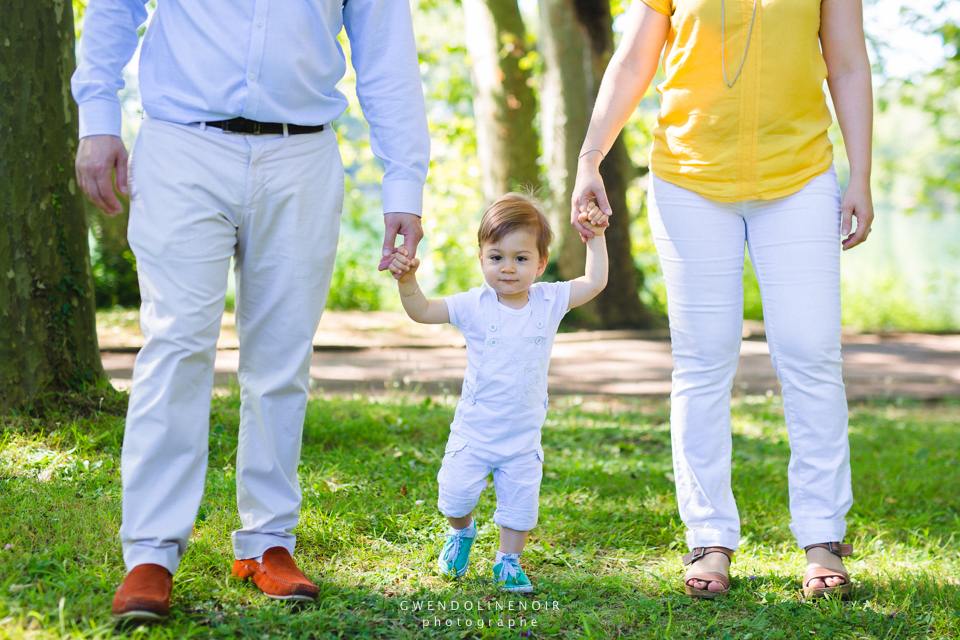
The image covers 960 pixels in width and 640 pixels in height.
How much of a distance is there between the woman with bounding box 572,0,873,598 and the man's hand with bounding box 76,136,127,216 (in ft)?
4.31

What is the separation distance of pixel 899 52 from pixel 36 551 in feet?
38.5

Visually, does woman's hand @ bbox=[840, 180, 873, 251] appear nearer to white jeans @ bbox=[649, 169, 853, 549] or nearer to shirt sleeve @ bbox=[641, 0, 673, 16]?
white jeans @ bbox=[649, 169, 853, 549]

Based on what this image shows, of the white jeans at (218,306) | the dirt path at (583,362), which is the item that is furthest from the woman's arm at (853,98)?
the dirt path at (583,362)

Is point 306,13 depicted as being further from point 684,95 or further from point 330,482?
point 330,482

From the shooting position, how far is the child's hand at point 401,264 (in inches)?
90.4

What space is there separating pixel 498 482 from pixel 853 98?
1.60 m

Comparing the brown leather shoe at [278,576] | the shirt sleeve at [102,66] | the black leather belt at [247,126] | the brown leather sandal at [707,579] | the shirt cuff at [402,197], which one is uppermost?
the shirt sleeve at [102,66]

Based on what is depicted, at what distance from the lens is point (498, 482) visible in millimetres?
2453

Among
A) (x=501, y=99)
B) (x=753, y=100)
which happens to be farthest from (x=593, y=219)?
(x=501, y=99)

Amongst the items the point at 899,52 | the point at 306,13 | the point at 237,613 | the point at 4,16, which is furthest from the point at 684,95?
the point at 899,52

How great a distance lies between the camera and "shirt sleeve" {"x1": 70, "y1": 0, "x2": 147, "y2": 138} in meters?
2.05

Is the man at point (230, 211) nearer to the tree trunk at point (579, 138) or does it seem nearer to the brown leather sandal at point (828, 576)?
the brown leather sandal at point (828, 576)

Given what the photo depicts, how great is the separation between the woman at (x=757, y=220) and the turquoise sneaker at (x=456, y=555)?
69 centimetres

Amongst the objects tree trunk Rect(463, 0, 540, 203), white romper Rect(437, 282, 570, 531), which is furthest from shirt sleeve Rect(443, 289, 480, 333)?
tree trunk Rect(463, 0, 540, 203)
